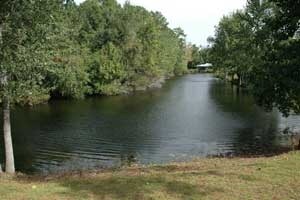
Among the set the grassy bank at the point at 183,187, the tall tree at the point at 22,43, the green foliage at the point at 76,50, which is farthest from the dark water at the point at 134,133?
the grassy bank at the point at 183,187

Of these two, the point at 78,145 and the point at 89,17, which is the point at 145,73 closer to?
the point at 89,17

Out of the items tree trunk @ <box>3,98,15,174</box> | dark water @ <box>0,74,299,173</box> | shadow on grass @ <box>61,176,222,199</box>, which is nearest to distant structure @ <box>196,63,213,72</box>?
dark water @ <box>0,74,299,173</box>

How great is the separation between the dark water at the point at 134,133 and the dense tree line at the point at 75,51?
3186 millimetres

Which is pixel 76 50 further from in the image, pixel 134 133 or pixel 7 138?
pixel 134 133

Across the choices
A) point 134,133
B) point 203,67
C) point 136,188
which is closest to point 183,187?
point 136,188

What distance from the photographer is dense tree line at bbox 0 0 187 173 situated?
47.1 ft

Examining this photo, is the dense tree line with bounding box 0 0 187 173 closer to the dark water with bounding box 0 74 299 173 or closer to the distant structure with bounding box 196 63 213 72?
the dark water with bounding box 0 74 299 173

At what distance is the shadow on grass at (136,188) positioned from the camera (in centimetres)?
949

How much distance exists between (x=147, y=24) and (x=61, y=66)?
61049 millimetres

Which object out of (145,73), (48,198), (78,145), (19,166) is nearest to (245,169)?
(48,198)

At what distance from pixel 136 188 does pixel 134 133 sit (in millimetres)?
21465

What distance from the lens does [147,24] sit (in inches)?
2987

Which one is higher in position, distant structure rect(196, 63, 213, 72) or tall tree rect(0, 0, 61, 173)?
tall tree rect(0, 0, 61, 173)

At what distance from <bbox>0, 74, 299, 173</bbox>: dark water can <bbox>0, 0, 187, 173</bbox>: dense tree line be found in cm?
319
